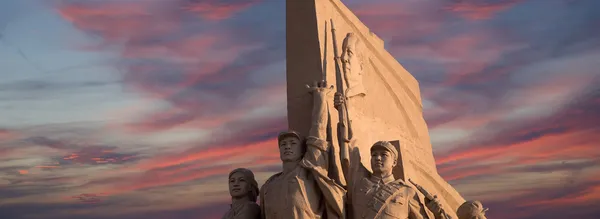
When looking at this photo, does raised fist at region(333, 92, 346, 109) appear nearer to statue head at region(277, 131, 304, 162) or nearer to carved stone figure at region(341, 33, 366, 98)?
carved stone figure at region(341, 33, 366, 98)

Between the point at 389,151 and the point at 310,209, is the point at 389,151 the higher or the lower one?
the higher one

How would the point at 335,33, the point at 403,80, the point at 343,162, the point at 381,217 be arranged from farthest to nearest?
the point at 403,80, the point at 335,33, the point at 343,162, the point at 381,217

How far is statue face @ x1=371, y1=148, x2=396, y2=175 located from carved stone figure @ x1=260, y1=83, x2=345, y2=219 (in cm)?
51

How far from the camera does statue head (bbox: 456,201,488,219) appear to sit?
992cm

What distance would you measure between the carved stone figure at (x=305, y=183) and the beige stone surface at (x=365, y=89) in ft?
0.94

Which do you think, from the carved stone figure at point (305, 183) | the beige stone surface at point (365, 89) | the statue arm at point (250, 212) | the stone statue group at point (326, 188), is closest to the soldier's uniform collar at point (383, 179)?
the stone statue group at point (326, 188)

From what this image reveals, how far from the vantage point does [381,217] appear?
29.7 feet

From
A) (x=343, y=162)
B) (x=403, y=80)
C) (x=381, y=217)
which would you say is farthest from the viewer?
(x=403, y=80)

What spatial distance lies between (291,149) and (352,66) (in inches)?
67.2

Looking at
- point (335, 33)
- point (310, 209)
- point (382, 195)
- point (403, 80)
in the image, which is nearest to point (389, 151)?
point (382, 195)

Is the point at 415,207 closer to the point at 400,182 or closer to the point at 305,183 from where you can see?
the point at 400,182

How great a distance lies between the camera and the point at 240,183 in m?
10.1

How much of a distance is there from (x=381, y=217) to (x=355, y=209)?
41 cm

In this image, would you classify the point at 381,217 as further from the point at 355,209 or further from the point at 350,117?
the point at 350,117
